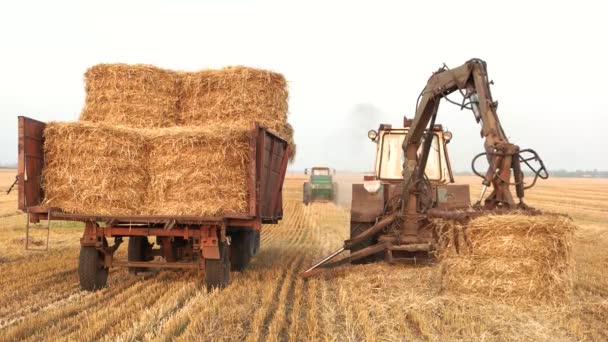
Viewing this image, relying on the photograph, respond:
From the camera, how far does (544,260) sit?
17.1 ft

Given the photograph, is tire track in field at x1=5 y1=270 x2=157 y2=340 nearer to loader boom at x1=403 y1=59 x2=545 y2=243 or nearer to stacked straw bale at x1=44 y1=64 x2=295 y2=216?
stacked straw bale at x1=44 y1=64 x2=295 y2=216

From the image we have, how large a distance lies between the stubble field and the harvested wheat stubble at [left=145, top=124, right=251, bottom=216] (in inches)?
42.2

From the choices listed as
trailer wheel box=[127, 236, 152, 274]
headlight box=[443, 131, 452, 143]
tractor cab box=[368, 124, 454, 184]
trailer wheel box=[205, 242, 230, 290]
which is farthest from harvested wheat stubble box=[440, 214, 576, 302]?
trailer wheel box=[127, 236, 152, 274]

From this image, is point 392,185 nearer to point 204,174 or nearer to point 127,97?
point 204,174

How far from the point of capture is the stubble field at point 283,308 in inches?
183

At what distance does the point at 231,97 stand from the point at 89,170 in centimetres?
228

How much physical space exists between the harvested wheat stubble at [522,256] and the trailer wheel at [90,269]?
4.73 metres

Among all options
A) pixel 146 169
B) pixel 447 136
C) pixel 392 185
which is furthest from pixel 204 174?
pixel 447 136

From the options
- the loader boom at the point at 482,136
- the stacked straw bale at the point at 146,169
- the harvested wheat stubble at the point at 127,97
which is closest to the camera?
the loader boom at the point at 482,136

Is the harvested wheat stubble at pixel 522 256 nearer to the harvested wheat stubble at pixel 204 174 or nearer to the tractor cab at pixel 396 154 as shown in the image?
the harvested wheat stubble at pixel 204 174

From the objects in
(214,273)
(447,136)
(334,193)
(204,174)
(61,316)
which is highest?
(447,136)

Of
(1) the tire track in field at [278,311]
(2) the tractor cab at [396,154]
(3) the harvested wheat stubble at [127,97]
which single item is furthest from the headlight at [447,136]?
(3) the harvested wheat stubble at [127,97]

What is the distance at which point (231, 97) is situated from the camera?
25.4 feet

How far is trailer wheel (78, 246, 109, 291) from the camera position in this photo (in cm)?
677
